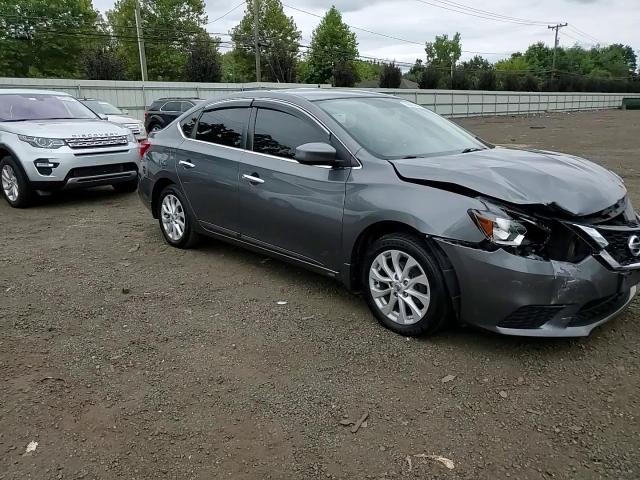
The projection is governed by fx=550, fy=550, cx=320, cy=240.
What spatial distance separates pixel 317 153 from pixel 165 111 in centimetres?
1609

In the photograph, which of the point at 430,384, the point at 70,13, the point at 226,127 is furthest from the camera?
the point at 70,13

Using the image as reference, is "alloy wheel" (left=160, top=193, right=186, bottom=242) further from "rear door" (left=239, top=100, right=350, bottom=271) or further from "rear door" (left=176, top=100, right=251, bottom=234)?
"rear door" (left=239, top=100, right=350, bottom=271)

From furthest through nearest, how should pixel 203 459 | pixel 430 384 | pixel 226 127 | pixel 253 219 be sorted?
pixel 226 127 → pixel 253 219 → pixel 430 384 → pixel 203 459

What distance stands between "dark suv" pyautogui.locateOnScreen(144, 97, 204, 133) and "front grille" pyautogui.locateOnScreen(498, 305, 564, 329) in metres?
16.4

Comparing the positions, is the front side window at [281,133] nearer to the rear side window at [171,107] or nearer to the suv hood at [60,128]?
the suv hood at [60,128]

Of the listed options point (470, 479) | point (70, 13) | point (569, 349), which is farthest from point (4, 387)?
point (70, 13)

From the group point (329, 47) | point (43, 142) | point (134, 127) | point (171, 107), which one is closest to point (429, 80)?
point (329, 47)

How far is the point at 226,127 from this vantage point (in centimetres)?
520

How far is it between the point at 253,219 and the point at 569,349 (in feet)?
8.74

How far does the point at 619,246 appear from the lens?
11.0ft

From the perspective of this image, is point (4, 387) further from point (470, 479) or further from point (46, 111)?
point (46, 111)

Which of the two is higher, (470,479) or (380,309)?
(380,309)

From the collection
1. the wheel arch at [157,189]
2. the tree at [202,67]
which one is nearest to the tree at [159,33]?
the tree at [202,67]

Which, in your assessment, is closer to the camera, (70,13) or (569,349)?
(569,349)
